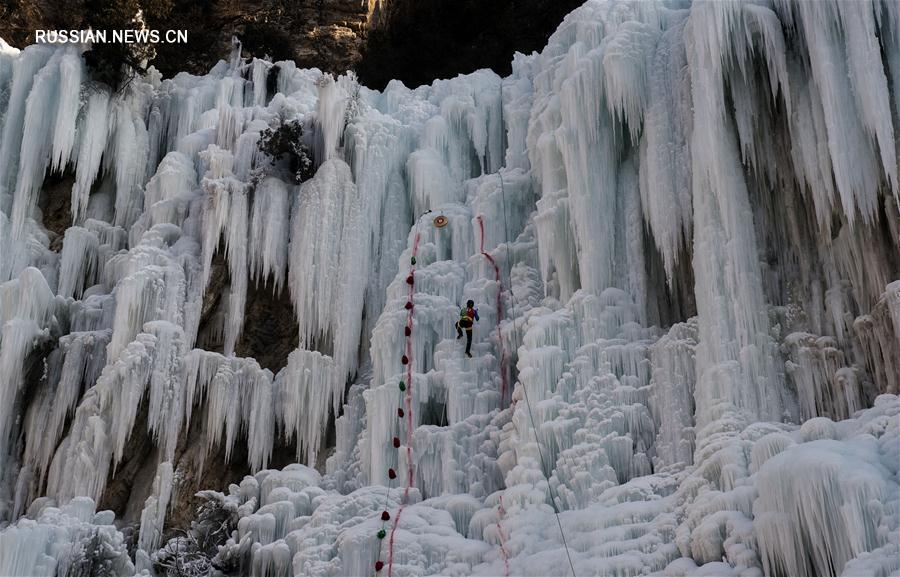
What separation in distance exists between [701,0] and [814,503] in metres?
5.76

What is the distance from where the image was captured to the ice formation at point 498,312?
8672 millimetres

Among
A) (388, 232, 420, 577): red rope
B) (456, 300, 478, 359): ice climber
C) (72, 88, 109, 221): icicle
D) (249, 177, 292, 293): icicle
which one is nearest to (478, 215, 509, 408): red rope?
(456, 300, 478, 359): ice climber

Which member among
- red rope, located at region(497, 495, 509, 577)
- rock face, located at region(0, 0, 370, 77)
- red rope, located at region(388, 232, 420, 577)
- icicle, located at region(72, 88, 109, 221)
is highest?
rock face, located at region(0, 0, 370, 77)

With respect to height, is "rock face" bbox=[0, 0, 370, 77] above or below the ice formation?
above

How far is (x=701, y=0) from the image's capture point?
1014cm

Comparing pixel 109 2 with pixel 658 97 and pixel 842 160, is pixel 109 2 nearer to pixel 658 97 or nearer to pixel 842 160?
pixel 658 97

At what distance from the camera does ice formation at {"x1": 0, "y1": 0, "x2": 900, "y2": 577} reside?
341 inches

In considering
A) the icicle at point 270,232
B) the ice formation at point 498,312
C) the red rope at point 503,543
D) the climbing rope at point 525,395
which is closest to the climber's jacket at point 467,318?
the ice formation at point 498,312

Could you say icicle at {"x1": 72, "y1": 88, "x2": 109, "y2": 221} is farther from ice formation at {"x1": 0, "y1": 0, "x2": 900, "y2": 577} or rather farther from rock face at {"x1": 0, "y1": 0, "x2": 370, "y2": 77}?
rock face at {"x1": 0, "y1": 0, "x2": 370, "y2": 77}

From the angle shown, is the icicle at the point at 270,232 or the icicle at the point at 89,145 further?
the icicle at the point at 89,145

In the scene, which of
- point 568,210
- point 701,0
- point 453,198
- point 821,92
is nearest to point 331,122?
point 453,198

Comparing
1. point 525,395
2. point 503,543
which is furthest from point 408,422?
point 503,543

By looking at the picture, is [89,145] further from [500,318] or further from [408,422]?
[500,318]

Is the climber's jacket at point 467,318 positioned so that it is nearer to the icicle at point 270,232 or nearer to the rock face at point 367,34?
the icicle at point 270,232
